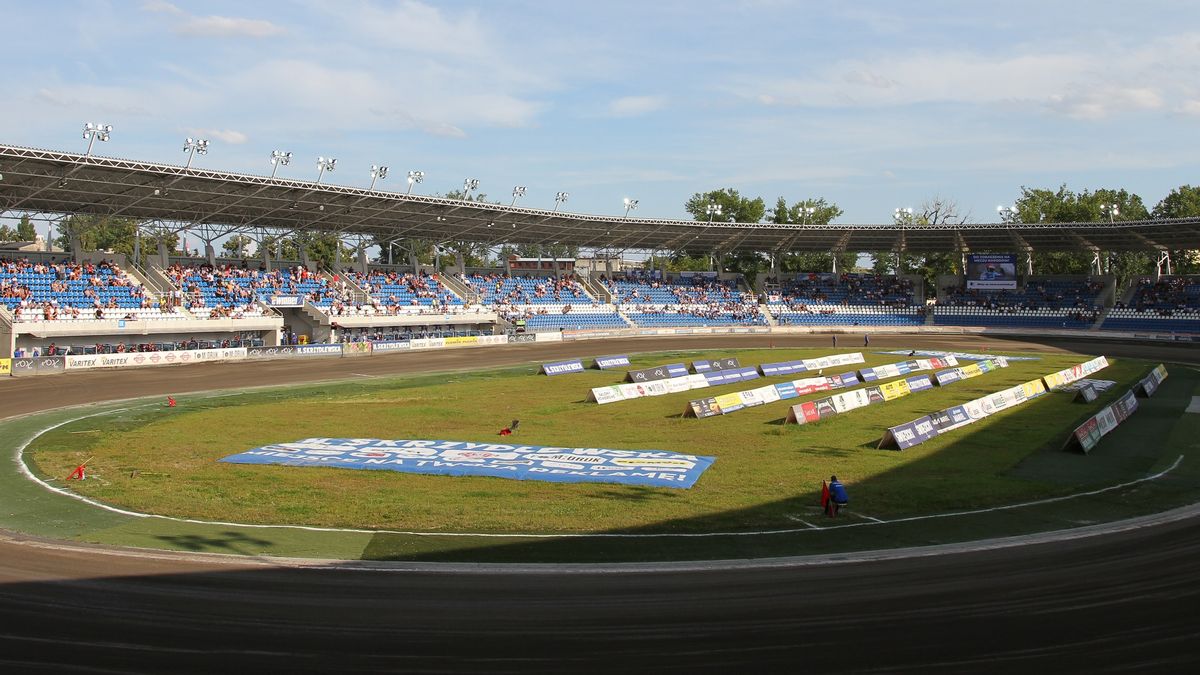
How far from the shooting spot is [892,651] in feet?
36.9

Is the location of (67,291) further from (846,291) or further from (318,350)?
(846,291)

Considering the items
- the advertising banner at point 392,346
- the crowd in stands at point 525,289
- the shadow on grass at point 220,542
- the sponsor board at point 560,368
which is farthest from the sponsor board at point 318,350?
the shadow on grass at point 220,542

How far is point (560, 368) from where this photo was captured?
54.0 m

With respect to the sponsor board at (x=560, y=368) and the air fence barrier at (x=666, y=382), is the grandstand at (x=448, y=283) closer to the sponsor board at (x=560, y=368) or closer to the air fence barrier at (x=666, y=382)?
the sponsor board at (x=560, y=368)

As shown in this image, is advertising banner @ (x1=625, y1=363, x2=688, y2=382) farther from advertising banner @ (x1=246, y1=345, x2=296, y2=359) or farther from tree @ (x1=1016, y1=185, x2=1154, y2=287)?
tree @ (x1=1016, y1=185, x2=1154, y2=287)

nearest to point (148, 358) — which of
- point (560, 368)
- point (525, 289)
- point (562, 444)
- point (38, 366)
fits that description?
point (38, 366)

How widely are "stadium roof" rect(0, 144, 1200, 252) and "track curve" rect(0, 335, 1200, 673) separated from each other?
45.9 m

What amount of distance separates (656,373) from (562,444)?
19.1 m

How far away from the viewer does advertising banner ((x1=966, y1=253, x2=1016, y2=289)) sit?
9425cm

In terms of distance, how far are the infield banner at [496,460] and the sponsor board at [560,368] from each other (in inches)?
967

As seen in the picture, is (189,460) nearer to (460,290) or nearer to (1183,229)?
(460,290)

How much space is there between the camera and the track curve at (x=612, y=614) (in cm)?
1097

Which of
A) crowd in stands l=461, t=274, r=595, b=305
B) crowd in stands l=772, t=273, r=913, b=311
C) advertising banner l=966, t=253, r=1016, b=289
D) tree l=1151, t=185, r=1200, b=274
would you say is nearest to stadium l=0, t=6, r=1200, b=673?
crowd in stands l=461, t=274, r=595, b=305

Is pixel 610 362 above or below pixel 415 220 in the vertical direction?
below
